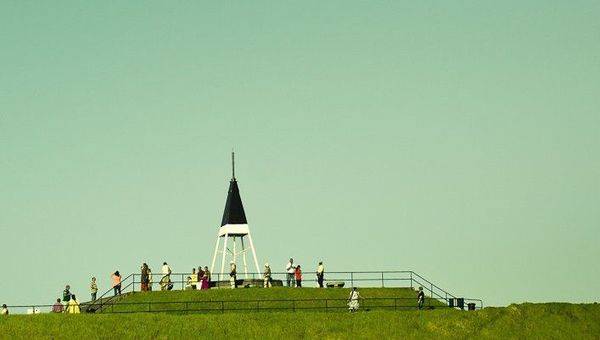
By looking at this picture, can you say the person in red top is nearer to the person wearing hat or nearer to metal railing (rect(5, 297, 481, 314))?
the person wearing hat

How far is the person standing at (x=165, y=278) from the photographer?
5741 cm

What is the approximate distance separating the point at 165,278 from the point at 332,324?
1430 cm

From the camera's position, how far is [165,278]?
2272 inches

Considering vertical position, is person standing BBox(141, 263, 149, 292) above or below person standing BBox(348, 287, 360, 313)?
above

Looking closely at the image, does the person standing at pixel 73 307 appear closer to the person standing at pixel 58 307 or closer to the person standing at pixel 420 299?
the person standing at pixel 58 307

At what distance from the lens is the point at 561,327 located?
46594 millimetres

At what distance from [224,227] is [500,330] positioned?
77.2 feet

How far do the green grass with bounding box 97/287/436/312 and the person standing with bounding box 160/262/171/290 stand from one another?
63.2 inches

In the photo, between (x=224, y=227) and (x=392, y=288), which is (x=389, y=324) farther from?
(x=224, y=227)

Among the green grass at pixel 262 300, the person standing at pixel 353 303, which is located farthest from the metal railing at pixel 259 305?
the person standing at pixel 353 303

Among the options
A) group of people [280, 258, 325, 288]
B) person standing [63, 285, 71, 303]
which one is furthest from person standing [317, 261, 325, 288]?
person standing [63, 285, 71, 303]

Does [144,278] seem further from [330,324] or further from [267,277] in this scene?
[330,324]

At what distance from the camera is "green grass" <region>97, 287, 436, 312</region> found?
52.0m

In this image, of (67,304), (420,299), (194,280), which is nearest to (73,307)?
(67,304)
